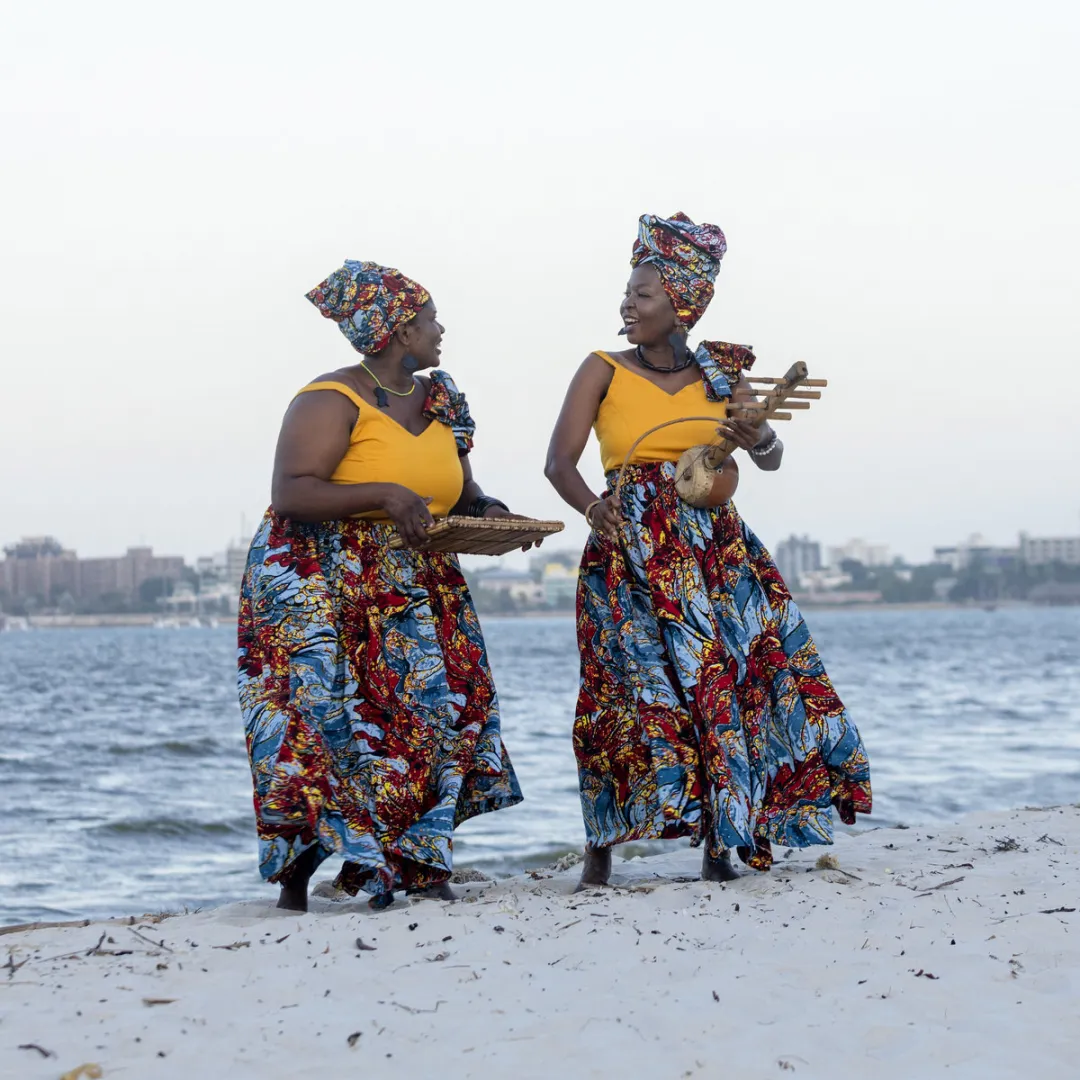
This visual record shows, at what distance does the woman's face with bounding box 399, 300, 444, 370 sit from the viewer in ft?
16.0

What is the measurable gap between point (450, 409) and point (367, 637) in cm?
86

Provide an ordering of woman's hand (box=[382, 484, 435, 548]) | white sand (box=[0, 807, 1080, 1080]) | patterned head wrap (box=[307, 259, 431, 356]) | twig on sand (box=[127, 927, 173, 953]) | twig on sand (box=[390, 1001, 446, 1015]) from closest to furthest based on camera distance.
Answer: white sand (box=[0, 807, 1080, 1080]) < twig on sand (box=[390, 1001, 446, 1015]) < twig on sand (box=[127, 927, 173, 953]) < woman's hand (box=[382, 484, 435, 548]) < patterned head wrap (box=[307, 259, 431, 356])

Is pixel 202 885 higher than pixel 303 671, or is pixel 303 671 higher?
pixel 303 671

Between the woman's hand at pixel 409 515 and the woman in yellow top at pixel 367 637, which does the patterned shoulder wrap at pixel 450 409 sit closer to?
the woman in yellow top at pixel 367 637

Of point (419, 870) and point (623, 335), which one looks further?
point (623, 335)

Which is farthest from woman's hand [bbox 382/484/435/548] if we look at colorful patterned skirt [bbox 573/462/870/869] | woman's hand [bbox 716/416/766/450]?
woman's hand [bbox 716/416/766/450]

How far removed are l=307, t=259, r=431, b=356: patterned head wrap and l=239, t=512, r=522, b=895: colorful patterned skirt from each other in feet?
2.13

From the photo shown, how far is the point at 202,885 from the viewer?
7562 millimetres

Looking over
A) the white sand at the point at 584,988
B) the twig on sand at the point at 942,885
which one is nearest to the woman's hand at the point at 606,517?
the white sand at the point at 584,988

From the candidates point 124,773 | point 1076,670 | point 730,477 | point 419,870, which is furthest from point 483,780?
point 1076,670

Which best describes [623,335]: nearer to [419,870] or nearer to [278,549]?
[278,549]

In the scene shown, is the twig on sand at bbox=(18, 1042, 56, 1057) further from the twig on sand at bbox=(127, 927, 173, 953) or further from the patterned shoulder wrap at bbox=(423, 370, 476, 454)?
the patterned shoulder wrap at bbox=(423, 370, 476, 454)

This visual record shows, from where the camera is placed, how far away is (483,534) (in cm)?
443

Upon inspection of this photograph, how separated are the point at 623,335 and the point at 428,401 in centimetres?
73
